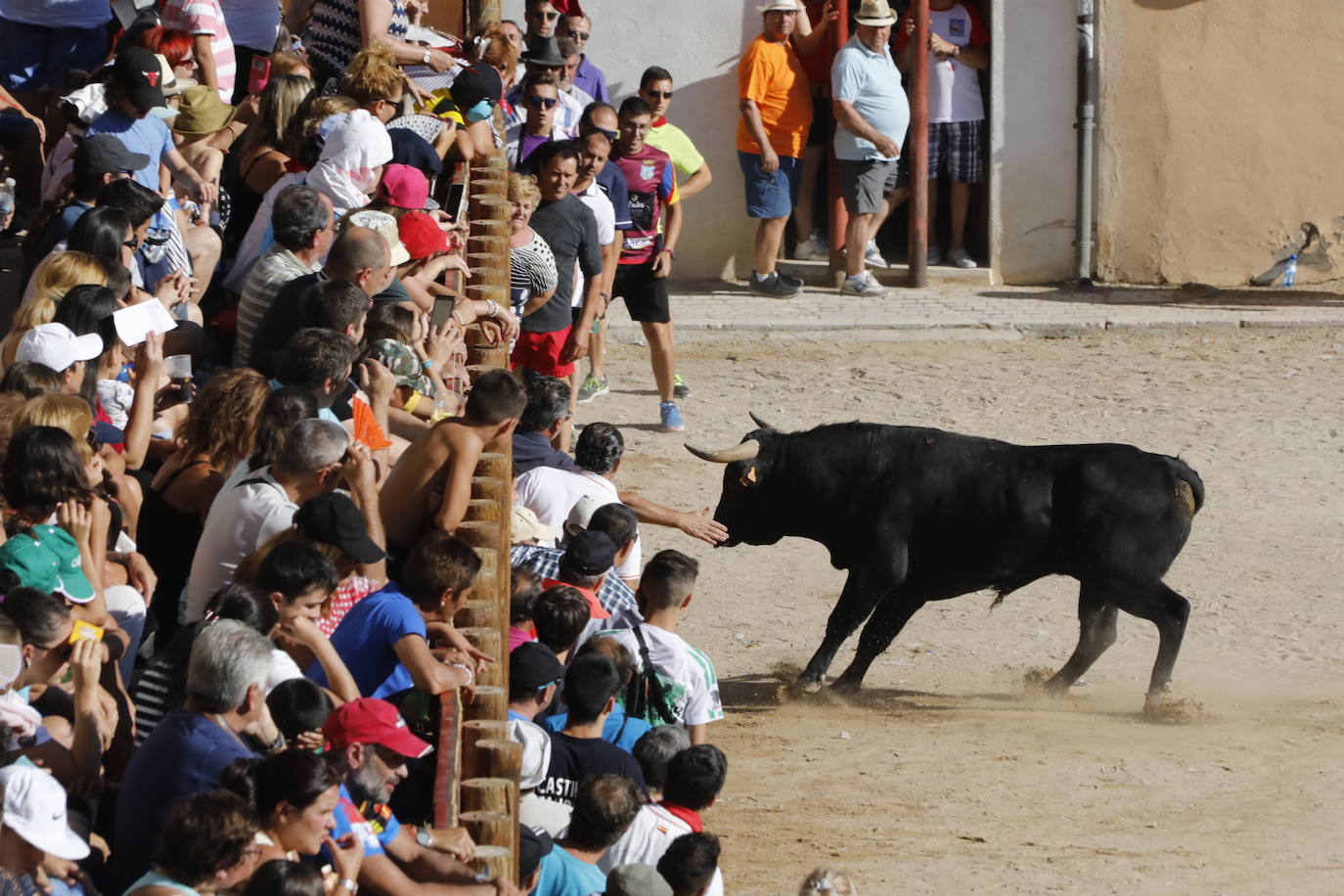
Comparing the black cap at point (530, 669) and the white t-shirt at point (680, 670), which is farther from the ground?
the black cap at point (530, 669)

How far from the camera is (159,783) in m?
4.22

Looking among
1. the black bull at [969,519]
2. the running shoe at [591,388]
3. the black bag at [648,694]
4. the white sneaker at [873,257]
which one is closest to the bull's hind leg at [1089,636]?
the black bull at [969,519]

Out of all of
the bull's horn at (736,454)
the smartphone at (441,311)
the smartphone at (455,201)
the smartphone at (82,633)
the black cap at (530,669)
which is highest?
the smartphone at (455,201)

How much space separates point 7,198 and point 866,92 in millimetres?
7468

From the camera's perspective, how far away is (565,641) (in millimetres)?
6145

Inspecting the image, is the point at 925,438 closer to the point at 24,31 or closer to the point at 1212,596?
the point at 1212,596

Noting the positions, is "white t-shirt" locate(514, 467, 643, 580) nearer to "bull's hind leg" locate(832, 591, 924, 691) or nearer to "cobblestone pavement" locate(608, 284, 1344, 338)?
"bull's hind leg" locate(832, 591, 924, 691)

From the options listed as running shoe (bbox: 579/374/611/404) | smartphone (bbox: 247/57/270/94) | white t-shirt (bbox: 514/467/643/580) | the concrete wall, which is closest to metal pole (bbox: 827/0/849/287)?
the concrete wall

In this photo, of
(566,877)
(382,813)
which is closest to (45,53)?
(566,877)

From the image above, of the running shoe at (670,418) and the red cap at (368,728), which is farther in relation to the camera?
the running shoe at (670,418)

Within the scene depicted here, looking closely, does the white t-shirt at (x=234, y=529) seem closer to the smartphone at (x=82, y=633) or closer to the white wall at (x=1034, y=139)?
the smartphone at (x=82, y=633)

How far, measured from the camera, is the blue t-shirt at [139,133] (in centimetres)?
864

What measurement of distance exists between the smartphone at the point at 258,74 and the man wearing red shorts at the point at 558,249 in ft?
5.51

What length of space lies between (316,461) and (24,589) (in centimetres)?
121
